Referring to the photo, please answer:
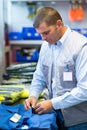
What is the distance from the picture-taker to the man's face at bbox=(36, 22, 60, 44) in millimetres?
2021

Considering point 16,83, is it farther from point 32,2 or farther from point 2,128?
point 32,2

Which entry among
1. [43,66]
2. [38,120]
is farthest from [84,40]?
[38,120]

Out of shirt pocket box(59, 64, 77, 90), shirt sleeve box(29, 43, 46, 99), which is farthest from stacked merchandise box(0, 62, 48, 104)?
shirt pocket box(59, 64, 77, 90)

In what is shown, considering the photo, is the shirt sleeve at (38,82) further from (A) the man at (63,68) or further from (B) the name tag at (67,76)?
(B) the name tag at (67,76)

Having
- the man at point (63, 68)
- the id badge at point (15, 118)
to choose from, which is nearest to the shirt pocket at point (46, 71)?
the man at point (63, 68)

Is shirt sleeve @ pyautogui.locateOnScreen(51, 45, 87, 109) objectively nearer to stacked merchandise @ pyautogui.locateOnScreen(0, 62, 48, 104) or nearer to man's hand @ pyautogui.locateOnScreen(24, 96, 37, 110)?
man's hand @ pyautogui.locateOnScreen(24, 96, 37, 110)

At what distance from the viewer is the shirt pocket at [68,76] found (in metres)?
2.10

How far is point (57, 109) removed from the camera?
7.06 feet

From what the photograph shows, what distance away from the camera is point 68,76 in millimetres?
2100

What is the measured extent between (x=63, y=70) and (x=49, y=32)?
11.6 inches

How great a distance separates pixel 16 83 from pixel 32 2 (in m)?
1.76

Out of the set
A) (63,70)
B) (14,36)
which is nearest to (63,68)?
(63,70)

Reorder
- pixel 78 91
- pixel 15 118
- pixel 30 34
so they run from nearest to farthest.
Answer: pixel 15 118, pixel 78 91, pixel 30 34

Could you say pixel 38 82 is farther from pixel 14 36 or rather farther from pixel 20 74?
pixel 14 36
